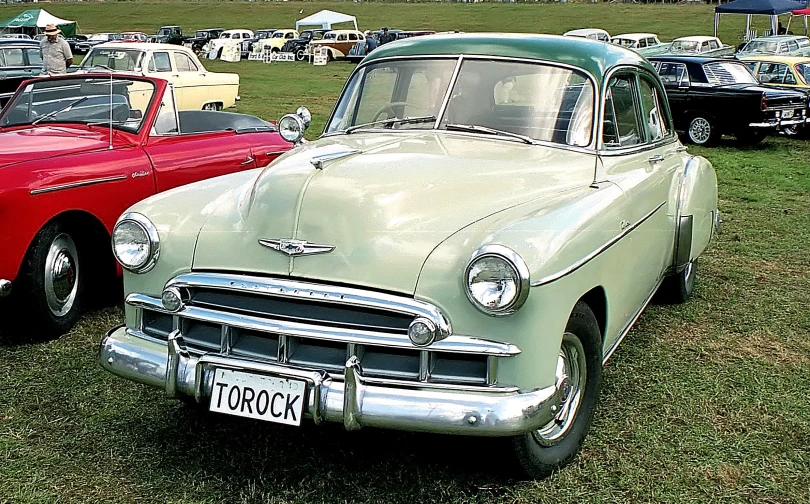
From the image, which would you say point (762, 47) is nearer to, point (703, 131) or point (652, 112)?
point (703, 131)

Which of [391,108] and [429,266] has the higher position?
[391,108]

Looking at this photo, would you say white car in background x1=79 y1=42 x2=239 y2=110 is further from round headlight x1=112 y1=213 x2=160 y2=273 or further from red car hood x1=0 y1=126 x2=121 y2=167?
round headlight x1=112 y1=213 x2=160 y2=273

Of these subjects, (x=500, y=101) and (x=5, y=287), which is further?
(x=5, y=287)

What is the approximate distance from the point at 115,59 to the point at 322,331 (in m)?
13.1

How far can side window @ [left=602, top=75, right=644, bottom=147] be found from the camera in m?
4.15

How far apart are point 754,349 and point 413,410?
2734mm

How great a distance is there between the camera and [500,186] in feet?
11.4

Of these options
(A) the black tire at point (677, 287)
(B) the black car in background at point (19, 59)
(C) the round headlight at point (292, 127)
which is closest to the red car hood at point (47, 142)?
(C) the round headlight at point (292, 127)

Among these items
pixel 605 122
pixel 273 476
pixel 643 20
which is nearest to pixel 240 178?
pixel 273 476

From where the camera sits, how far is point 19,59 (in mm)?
15000

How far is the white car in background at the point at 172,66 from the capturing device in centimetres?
1441

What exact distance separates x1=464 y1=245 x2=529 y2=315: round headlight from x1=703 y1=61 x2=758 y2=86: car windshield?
11860 mm

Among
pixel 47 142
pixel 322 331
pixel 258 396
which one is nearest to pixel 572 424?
pixel 322 331

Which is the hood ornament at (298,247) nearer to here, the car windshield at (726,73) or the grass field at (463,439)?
the grass field at (463,439)
